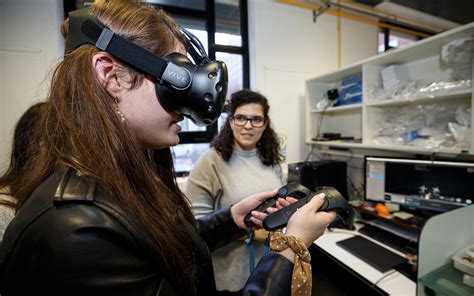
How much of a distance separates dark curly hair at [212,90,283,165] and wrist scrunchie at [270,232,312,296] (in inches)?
28.5

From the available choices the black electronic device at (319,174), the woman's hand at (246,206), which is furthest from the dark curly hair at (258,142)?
the black electronic device at (319,174)

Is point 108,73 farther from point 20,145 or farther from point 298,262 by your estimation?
point 20,145

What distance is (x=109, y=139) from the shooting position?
1.41ft

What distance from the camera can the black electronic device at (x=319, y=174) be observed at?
5.90 ft

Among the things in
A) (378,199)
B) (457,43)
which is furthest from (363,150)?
(457,43)

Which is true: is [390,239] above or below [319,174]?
below

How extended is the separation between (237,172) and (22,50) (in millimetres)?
1822

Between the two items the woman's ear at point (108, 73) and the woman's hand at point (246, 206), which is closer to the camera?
the woman's ear at point (108, 73)

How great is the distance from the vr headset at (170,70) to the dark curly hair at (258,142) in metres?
0.72

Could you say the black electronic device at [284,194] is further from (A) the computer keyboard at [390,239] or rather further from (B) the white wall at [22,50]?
(B) the white wall at [22,50]

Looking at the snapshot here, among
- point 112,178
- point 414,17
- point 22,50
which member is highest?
point 414,17

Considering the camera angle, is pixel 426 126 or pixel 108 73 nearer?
pixel 108 73

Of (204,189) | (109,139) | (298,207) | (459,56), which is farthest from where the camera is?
(459,56)

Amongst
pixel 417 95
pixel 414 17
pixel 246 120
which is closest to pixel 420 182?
pixel 417 95
